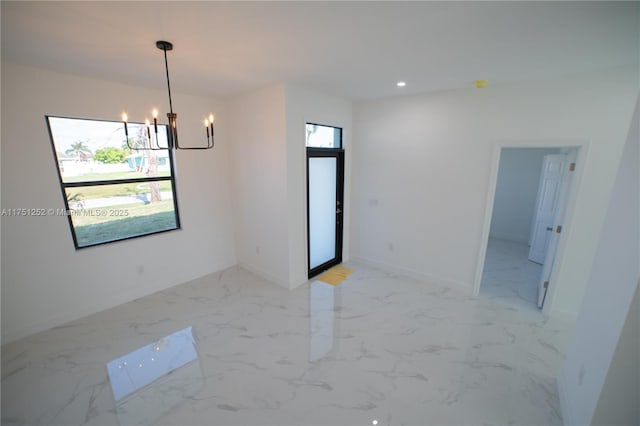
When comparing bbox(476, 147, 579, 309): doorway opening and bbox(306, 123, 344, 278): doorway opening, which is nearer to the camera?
bbox(476, 147, 579, 309): doorway opening

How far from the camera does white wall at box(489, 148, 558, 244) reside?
559cm

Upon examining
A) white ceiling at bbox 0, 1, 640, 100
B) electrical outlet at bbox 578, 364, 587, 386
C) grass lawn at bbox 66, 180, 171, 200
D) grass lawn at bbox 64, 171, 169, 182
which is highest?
white ceiling at bbox 0, 1, 640, 100

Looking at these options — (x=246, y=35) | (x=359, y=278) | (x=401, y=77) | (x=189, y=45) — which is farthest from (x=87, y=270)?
(x=401, y=77)

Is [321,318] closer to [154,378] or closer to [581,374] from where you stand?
[154,378]

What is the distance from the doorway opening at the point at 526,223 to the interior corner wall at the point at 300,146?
2262 millimetres

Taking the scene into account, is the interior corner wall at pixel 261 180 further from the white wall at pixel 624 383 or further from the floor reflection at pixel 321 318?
the white wall at pixel 624 383

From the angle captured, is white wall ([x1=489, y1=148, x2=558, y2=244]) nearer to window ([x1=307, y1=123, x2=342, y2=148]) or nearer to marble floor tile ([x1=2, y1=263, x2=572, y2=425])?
marble floor tile ([x1=2, y1=263, x2=572, y2=425])

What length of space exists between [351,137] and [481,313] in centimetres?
308

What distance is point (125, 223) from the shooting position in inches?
133

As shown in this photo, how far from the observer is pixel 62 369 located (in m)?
2.35

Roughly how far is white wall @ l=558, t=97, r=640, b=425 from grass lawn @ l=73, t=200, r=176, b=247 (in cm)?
449

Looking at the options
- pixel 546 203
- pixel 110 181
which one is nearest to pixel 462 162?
pixel 546 203

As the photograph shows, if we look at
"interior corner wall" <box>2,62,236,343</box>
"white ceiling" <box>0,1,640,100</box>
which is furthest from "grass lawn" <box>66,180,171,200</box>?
"white ceiling" <box>0,1,640,100</box>

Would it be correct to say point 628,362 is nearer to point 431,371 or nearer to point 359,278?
point 431,371
